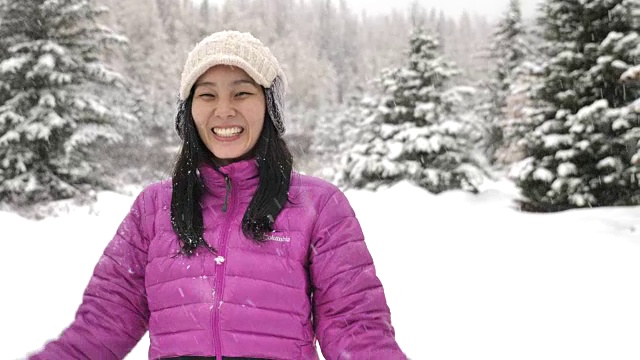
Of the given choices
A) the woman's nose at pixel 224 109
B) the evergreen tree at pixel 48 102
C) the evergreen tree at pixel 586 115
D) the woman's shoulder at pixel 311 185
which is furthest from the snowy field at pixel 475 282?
the evergreen tree at pixel 48 102

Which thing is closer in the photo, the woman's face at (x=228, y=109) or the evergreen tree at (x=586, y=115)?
the woman's face at (x=228, y=109)

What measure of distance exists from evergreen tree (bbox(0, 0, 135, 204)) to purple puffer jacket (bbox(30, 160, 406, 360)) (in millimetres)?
12270

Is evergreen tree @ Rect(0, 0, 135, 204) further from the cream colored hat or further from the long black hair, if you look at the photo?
the cream colored hat

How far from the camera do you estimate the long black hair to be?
1.73 metres

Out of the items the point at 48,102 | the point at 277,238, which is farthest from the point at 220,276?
the point at 48,102

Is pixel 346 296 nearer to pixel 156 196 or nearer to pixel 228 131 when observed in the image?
pixel 228 131

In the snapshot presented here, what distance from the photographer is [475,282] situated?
568 centimetres

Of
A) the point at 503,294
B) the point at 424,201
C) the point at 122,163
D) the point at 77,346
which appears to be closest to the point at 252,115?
the point at 77,346

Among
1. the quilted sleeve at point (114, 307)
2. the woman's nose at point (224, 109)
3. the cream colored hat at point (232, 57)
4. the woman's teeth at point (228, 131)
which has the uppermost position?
the cream colored hat at point (232, 57)

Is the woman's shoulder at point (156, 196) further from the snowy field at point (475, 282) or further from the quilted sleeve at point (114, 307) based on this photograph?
the snowy field at point (475, 282)

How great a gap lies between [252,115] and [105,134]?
13.2 metres

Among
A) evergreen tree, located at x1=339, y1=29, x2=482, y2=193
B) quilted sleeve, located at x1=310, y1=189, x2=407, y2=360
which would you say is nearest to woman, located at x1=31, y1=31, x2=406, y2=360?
quilted sleeve, located at x1=310, y1=189, x2=407, y2=360

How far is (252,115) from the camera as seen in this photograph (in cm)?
183

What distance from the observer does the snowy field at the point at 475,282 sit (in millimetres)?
4051
